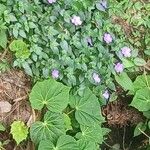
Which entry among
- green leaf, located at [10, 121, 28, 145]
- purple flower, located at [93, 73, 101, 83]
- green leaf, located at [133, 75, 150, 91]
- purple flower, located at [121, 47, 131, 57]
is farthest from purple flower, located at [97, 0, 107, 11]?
green leaf, located at [10, 121, 28, 145]

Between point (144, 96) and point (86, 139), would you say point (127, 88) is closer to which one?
point (144, 96)

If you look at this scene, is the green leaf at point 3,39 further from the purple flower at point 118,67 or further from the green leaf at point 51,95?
the purple flower at point 118,67

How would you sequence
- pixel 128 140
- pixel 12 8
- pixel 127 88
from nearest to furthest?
pixel 12 8 < pixel 127 88 < pixel 128 140

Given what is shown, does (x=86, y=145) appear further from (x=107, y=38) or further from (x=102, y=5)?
(x=102, y=5)

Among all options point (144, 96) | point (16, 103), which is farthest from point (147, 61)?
point (16, 103)

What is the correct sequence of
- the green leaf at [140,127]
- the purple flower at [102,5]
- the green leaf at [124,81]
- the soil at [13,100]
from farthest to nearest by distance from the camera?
the green leaf at [140,127] → the green leaf at [124,81] → the purple flower at [102,5] → the soil at [13,100]

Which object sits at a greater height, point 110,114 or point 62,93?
point 62,93

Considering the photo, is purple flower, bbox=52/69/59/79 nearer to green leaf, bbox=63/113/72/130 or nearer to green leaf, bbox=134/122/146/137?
green leaf, bbox=63/113/72/130

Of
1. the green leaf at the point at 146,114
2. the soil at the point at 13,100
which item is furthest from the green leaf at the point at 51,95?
the green leaf at the point at 146,114
